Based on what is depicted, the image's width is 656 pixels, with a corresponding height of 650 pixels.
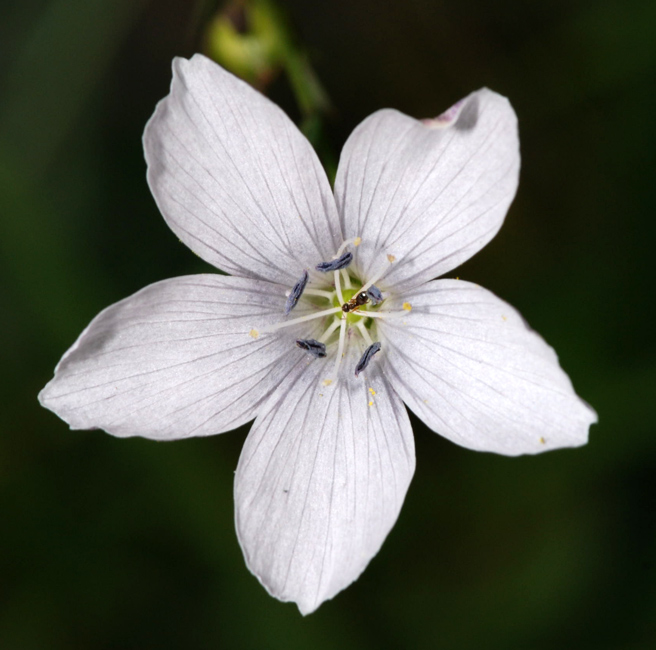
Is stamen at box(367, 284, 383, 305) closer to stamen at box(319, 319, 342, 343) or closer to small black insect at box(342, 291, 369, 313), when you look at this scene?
small black insect at box(342, 291, 369, 313)

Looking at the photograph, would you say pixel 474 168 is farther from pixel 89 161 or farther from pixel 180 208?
pixel 89 161

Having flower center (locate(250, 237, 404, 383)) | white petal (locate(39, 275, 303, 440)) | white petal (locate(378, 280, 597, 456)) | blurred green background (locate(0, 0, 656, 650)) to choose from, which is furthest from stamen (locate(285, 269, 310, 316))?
blurred green background (locate(0, 0, 656, 650))

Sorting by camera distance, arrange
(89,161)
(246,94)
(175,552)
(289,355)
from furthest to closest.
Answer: (89,161) → (175,552) → (289,355) → (246,94)

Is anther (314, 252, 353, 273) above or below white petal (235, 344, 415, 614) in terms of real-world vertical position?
above

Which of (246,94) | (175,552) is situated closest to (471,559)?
(175,552)

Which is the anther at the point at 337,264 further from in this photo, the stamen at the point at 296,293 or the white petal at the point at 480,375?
the white petal at the point at 480,375

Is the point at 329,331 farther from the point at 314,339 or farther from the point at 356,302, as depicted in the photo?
the point at 356,302

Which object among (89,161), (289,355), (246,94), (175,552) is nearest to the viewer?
(246,94)

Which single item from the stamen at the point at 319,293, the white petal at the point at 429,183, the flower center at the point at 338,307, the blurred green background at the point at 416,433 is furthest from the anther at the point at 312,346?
the blurred green background at the point at 416,433
